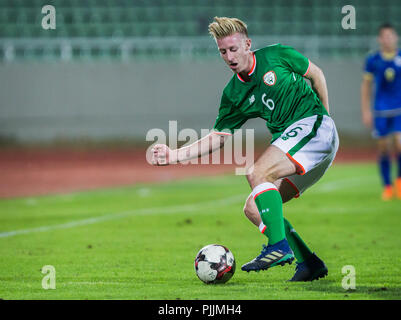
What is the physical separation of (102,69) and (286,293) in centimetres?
1865

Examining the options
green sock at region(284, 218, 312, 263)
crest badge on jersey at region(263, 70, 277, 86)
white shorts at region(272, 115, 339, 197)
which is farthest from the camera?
green sock at region(284, 218, 312, 263)

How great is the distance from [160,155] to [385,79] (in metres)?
7.77

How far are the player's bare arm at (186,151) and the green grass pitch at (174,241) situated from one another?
38.3 inches

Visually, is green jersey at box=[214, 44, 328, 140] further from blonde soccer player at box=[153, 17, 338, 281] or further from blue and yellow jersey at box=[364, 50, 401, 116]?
blue and yellow jersey at box=[364, 50, 401, 116]

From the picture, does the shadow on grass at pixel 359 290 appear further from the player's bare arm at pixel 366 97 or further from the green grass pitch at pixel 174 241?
the player's bare arm at pixel 366 97

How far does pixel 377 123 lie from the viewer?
40.5 ft

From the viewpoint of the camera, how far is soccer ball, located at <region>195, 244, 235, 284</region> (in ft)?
18.2

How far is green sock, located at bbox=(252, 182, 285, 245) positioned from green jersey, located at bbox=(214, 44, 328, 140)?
62 centimetres

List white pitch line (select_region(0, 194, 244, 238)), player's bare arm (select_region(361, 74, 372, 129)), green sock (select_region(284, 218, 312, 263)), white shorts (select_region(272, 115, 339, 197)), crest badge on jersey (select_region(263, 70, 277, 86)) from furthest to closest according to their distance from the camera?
player's bare arm (select_region(361, 74, 372, 129)), white pitch line (select_region(0, 194, 244, 238)), green sock (select_region(284, 218, 312, 263)), crest badge on jersey (select_region(263, 70, 277, 86)), white shorts (select_region(272, 115, 339, 197))

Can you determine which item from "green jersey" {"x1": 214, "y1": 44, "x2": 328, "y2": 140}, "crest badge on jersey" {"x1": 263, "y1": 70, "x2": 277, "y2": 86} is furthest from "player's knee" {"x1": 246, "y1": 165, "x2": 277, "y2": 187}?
"crest badge on jersey" {"x1": 263, "y1": 70, "x2": 277, "y2": 86}

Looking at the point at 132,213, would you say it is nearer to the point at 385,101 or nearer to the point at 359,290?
the point at 385,101

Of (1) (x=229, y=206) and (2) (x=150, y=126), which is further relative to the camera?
(2) (x=150, y=126)

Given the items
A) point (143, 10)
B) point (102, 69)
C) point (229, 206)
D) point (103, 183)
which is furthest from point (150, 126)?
point (229, 206)
